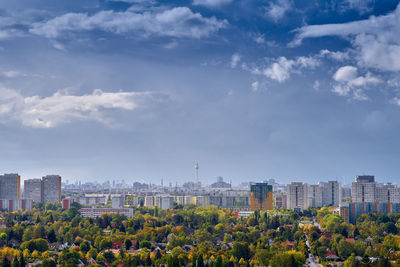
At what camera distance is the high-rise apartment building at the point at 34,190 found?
5808cm

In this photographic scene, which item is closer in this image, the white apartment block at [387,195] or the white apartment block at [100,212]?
the white apartment block at [100,212]

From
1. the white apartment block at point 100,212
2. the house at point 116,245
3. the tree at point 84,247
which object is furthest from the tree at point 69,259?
the white apartment block at point 100,212

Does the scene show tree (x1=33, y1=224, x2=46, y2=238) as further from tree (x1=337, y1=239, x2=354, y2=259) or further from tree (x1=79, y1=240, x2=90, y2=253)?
tree (x1=337, y1=239, x2=354, y2=259)

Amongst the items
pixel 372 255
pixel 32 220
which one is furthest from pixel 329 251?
pixel 32 220

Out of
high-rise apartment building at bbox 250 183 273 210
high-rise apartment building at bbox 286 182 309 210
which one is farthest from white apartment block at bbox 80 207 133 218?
high-rise apartment building at bbox 286 182 309 210

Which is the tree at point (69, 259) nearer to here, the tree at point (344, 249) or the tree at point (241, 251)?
the tree at point (241, 251)

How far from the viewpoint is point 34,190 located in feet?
191

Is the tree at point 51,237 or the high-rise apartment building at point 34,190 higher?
the high-rise apartment building at point 34,190

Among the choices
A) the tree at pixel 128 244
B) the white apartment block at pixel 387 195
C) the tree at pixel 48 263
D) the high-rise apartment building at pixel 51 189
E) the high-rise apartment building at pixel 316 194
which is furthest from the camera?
the high-rise apartment building at pixel 51 189

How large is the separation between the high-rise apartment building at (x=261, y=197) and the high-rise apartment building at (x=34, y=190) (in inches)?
894

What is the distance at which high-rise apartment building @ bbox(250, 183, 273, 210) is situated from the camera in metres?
48.1

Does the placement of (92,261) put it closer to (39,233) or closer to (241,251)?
(241,251)

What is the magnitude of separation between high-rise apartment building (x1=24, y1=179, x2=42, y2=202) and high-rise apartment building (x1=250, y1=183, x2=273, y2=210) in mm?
22696

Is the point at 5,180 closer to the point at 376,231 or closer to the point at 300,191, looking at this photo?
the point at 300,191
